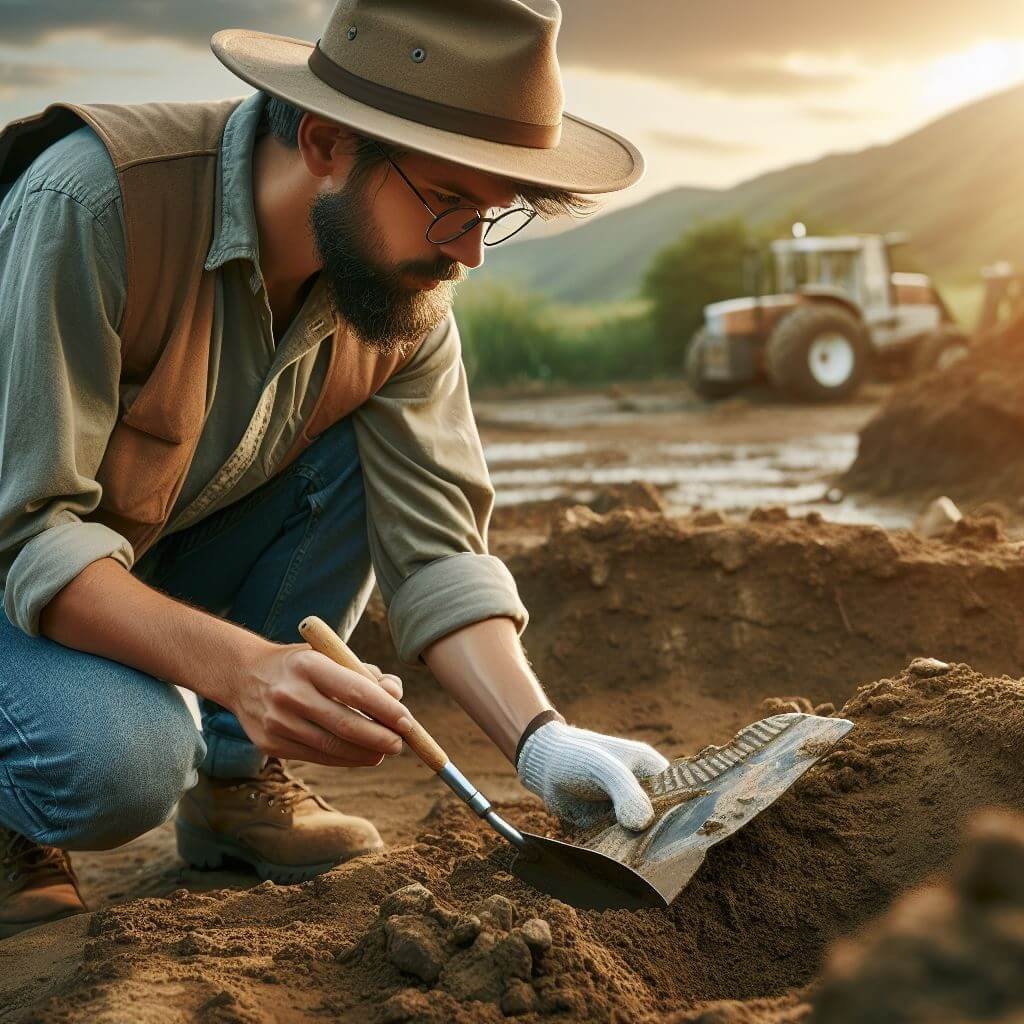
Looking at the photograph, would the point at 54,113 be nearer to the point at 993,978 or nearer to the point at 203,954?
the point at 203,954

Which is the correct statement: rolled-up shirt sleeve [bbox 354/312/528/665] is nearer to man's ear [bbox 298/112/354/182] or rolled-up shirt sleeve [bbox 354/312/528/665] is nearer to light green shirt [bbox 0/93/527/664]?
light green shirt [bbox 0/93/527/664]

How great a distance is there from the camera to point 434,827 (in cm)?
254

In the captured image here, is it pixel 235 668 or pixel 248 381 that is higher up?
pixel 248 381

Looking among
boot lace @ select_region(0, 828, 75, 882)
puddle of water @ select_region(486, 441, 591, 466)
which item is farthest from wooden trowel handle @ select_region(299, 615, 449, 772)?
puddle of water @ select_region(486, 441, 591, 466)

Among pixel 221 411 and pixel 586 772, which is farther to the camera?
pixel 221 411

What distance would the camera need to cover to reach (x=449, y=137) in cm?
194

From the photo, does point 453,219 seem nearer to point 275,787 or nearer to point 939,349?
point 275,787

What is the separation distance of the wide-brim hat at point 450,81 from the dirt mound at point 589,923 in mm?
1136

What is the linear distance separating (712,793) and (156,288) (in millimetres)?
1295

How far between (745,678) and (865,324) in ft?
34.5

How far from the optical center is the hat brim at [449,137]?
1902mm

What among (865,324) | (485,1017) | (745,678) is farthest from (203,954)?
(865,324)

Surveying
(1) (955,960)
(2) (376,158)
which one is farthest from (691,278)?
(1) (955,960)

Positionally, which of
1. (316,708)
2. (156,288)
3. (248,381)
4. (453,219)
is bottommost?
(316,708)
